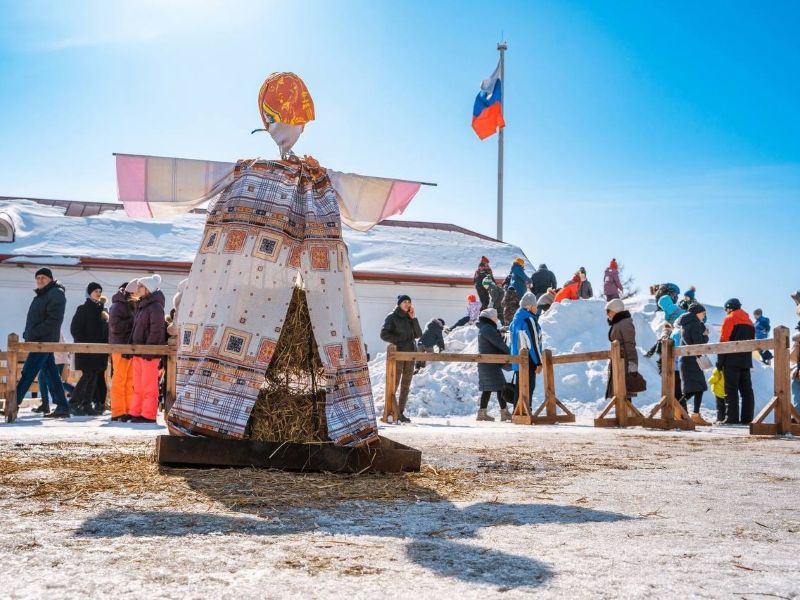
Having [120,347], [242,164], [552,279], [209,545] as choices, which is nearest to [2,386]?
[120,347]

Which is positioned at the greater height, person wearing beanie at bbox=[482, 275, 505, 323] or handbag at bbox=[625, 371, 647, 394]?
person wearing beanie at bbox=[482, 275, 505, 323]

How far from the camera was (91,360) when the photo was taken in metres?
12.5

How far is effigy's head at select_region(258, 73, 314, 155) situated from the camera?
5762 mm

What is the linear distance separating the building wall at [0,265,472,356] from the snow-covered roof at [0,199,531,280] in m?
0.43

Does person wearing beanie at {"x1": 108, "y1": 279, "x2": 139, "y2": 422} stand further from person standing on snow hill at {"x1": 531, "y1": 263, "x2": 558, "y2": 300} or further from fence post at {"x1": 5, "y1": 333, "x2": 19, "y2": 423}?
person standing on snow hill at {"x1": 531, "y1": 263, "x2": 558, "y2": 300}

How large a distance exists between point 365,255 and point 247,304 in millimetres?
25605

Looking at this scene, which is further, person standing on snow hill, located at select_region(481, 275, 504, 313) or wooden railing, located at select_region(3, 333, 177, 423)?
person standing on snow hill, located at select_region(481, 275, 504, 313)

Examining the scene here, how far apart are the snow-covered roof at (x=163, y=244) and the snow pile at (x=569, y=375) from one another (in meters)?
8.09

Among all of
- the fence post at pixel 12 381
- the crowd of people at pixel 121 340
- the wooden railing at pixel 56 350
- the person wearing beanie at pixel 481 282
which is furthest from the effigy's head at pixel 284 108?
the person wearing beanie at pixel 481 282

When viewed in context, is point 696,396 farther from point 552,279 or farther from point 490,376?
point 552,279

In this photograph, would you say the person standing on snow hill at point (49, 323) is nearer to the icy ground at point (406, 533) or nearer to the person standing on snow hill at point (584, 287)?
the icy ground at point (406, 533)

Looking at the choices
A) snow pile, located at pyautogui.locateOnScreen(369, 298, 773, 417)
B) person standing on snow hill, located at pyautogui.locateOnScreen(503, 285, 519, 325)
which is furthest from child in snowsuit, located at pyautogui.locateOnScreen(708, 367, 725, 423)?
person standing on snow hill, located at pyautogui.locateOnScreen(503, 285, 519, 325)

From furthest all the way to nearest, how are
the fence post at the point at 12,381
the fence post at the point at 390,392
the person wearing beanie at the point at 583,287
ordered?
the person wearing beanie at the point at 583,287 → the fence post at the point at 390,392 → the fence post at the point at 12,381

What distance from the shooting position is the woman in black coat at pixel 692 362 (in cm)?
1351
